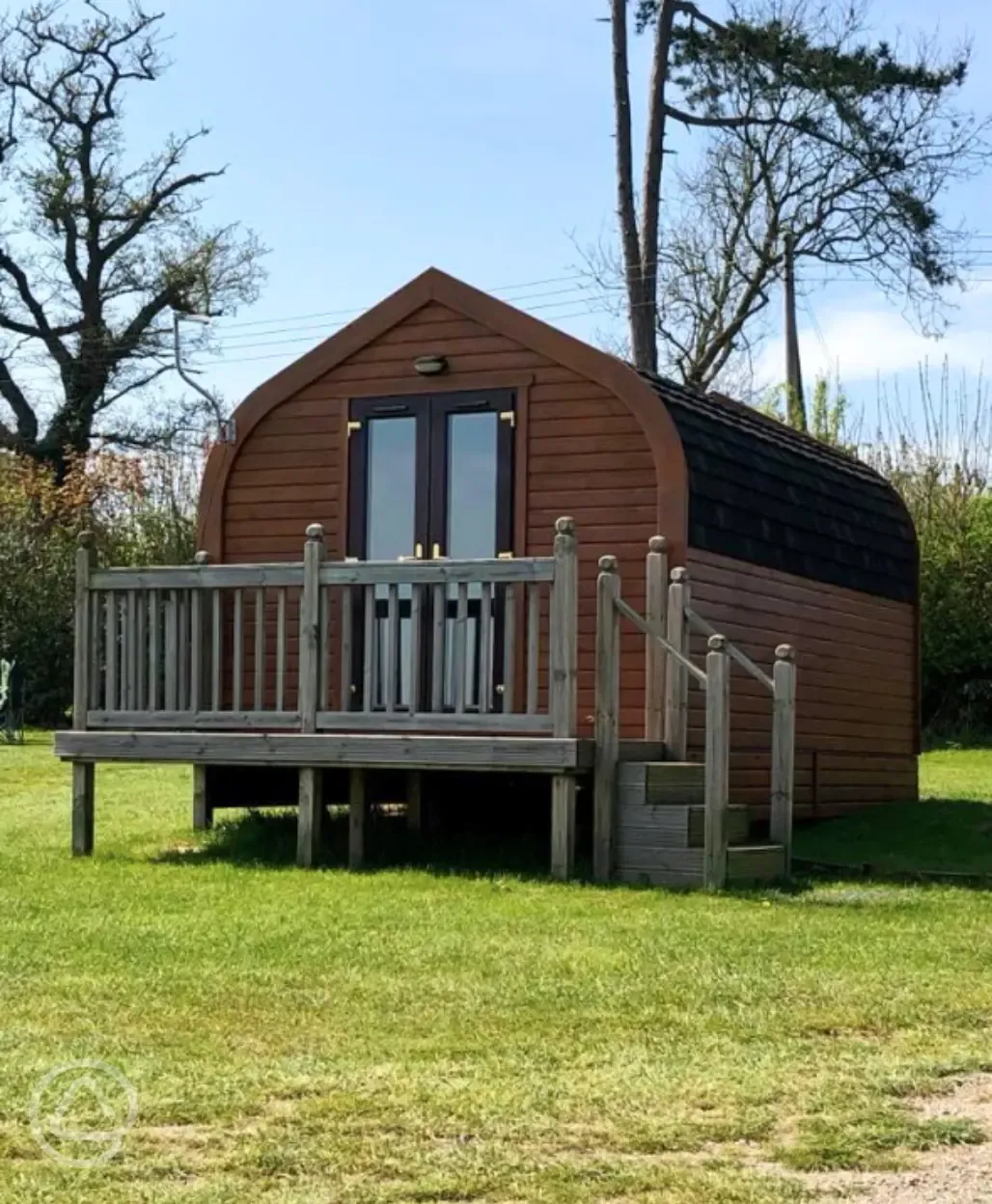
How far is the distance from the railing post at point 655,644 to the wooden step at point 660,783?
579 mm

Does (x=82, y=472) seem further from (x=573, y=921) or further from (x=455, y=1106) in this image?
(x=455, y=1106)

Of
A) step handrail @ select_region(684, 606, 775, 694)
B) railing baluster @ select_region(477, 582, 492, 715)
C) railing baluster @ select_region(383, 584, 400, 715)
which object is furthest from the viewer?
railing baluster @ select_region(383, 584, 400, 715)

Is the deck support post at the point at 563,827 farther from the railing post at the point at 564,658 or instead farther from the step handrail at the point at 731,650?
the step handrail at the point at 731,650

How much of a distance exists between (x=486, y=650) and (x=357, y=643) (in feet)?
6.18

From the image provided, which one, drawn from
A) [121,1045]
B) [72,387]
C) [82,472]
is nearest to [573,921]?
[121,1045]

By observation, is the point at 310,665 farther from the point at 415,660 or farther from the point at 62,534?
the point at 62,534

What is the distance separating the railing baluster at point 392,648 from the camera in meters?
10.3

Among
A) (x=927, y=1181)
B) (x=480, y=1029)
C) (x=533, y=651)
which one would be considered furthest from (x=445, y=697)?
(x=927, y=1181)

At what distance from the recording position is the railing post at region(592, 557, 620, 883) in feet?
32.0

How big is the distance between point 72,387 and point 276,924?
28241 millimetres

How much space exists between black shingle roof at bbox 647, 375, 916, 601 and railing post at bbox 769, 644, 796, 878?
3.84 feet

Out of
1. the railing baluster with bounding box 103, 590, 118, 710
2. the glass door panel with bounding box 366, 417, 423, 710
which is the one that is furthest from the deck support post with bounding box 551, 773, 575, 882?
the railing baluster with bounding box 103, 590, 118, 710

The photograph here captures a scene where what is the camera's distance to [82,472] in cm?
3262

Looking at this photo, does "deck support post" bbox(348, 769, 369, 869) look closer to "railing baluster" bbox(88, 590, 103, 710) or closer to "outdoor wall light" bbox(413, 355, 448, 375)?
"railing baluster" bbox(88, 590, 103, 710)
